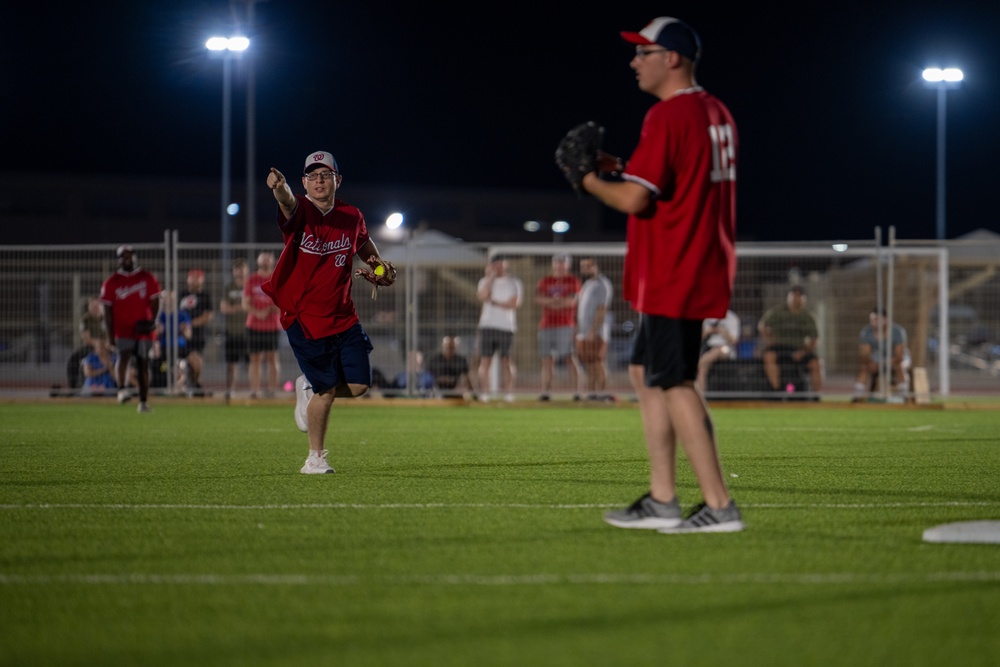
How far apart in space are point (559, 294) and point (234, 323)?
491 centimetres

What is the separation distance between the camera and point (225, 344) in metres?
19.0

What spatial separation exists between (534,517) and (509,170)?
64614 mm

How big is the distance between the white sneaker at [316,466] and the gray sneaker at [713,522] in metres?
3.15

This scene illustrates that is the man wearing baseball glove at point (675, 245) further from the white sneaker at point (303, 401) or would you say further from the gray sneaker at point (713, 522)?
the white sneaker at point (303, 401)

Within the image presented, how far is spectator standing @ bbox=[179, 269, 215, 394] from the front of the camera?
19.0 meters

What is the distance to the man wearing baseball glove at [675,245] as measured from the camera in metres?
5.12

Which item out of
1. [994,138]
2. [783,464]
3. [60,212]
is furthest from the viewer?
[60,212]

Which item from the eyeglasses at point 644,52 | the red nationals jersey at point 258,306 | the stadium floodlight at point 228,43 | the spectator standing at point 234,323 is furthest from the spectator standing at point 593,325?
the eyeglasses at point 644,52

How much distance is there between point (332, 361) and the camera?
805 cm

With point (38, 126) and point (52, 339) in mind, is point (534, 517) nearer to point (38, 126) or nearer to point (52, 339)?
point (52, 339)

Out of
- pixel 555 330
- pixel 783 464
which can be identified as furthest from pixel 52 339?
pixel 783 464

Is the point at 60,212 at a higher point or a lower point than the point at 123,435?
higher

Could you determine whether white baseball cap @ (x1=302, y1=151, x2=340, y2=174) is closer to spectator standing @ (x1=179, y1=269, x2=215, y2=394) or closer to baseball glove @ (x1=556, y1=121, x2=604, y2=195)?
baseball glove @ (x1=556, y1=121, x2=604, y2=195)

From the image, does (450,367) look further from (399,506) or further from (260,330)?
(399,506)
